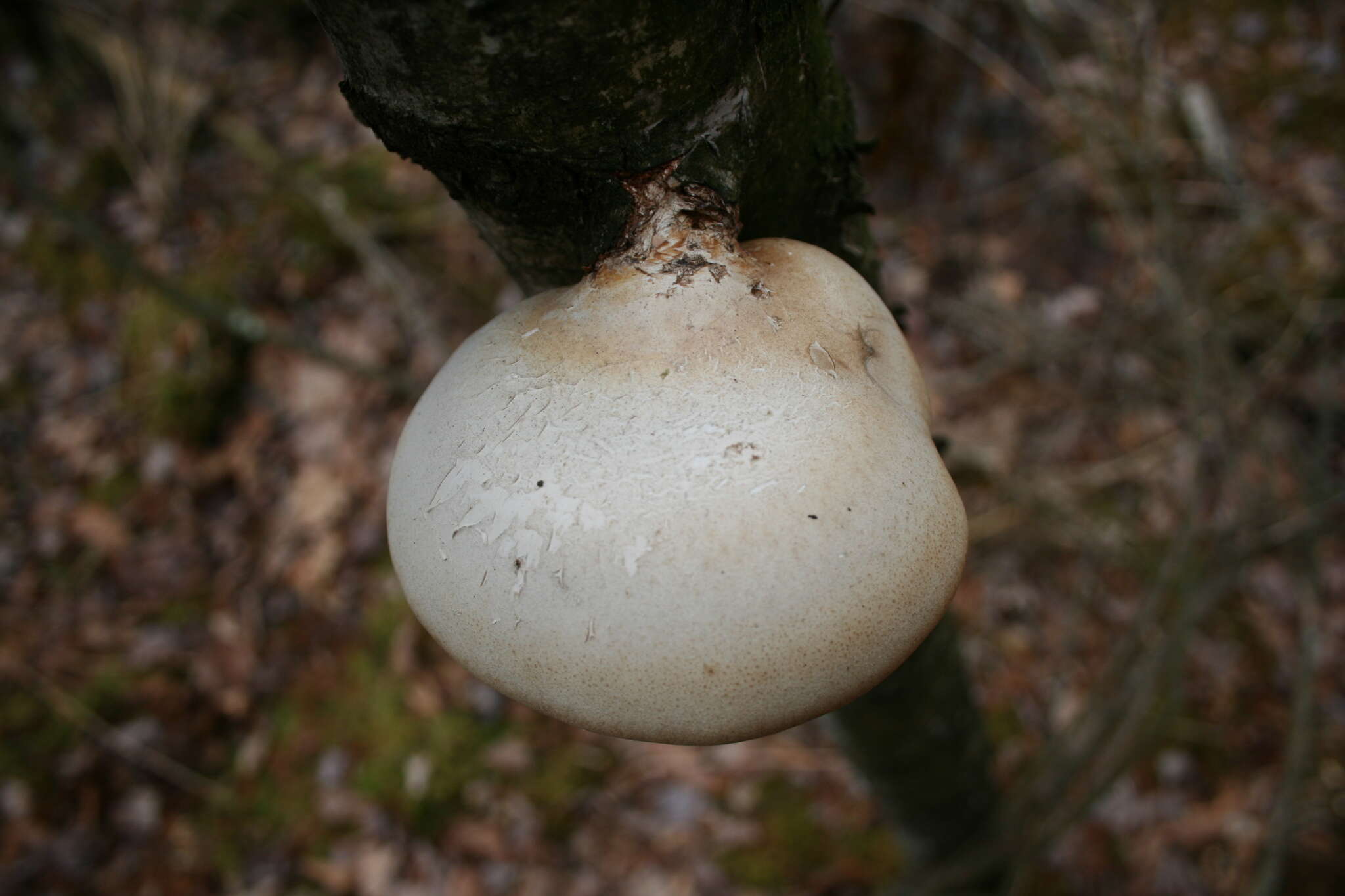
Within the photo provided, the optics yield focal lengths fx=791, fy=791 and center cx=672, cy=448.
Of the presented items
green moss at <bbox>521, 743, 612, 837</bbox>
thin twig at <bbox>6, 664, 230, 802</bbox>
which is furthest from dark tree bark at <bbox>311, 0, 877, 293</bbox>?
thin twig at <bbox>6, 664, 230, 802</bbox>

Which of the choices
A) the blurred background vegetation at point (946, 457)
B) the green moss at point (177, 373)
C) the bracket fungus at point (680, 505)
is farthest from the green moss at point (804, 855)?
the green moss at point (177, 373)

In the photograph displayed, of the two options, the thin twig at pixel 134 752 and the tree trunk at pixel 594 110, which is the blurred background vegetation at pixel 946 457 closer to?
the thin twig at pixel 134 752

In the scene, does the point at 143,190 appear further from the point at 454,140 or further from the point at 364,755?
the point at 454,140

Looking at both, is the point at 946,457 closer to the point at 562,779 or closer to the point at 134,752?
the point at 562,779

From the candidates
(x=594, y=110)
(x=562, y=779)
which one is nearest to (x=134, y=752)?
(x=562, y=779)

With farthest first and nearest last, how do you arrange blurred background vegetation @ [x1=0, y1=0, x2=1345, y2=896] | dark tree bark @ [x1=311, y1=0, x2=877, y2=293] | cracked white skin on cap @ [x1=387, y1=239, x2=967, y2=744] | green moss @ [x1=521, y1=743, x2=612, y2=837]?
green moss @ [x1=521, y1=743, x2=612, y2=837] < blurred background vegetation @ [x1=0, y1=0, x2=1345, y2=896] < cracked white skin on cap @ [x1=387, y1=239, x2=967, y2=744] < dark tree bark @ [x1=311, y1=0, x2=877, y2=293]

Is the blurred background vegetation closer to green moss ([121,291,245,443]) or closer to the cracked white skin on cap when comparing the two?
green moss ([121,291,245,443])

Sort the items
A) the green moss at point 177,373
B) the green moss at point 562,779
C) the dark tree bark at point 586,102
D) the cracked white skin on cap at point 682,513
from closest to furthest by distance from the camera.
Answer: the dark tree bark at point 586,102
the cracked white skin on cap at point 682,513
the green moss at point 562,779
the green moss at point 177,373
